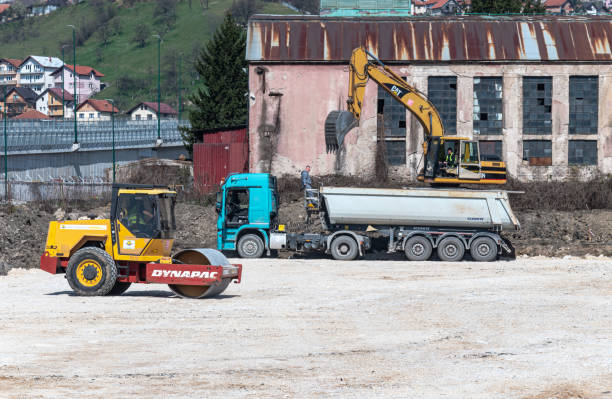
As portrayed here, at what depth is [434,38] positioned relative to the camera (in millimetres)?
44688

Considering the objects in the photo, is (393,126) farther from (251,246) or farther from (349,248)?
(251,246)

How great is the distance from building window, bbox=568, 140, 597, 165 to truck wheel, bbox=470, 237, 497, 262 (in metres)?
16.4

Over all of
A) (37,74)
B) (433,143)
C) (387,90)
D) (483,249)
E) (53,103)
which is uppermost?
(37,74)

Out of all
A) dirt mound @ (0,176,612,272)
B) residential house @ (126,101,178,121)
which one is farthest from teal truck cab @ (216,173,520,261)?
residential house @ (126,101,178,121)

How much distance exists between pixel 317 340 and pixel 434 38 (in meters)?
31.8

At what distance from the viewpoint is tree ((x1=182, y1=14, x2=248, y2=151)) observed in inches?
2511

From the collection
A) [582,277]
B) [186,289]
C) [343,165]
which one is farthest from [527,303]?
[343,165]

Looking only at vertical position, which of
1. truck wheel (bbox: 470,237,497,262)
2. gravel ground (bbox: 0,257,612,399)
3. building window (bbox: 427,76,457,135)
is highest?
building window (bbox: 427,76,457,135)

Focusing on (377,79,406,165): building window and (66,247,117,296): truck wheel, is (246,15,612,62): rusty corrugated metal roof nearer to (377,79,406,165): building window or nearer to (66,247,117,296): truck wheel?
(377,79,406,165): building window

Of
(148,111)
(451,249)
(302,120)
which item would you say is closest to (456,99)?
(302,120)

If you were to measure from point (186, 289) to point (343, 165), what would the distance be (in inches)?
966

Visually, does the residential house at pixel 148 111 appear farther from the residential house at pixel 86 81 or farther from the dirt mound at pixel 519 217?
the dirt mound at pixel 519 217

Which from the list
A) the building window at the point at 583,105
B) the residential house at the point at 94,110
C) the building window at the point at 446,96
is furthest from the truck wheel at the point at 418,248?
the residential house at the point at 94,110

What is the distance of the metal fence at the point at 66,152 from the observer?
45.2 m
